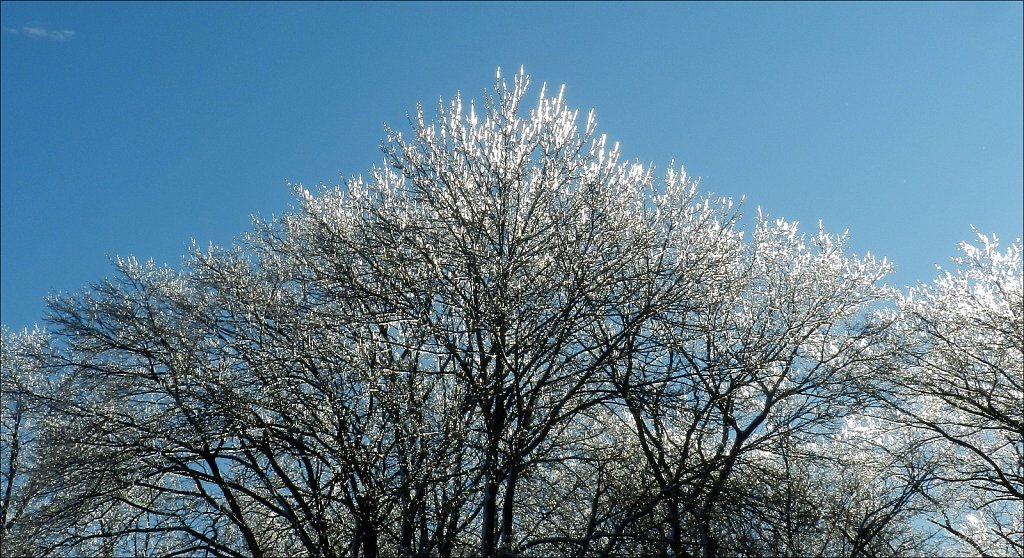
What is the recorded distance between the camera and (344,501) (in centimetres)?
918

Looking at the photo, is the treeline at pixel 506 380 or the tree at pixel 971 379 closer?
the treeline at pixel 506 380

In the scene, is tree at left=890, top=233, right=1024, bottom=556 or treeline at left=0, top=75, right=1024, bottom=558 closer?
treeline at left=0, top=75, right=1024, bottom=558

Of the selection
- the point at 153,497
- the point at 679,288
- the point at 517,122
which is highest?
the point at 517,122

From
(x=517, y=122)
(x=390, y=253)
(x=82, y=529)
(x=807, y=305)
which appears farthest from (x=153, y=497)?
(x=807, y=305)

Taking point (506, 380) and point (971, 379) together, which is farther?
point (971, 379)

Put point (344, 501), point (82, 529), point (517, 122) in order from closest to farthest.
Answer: point (344, 501)
point (517, 122)
point (82, 529)

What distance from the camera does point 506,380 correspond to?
29.6 ft

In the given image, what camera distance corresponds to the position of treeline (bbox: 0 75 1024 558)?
28.3 ft

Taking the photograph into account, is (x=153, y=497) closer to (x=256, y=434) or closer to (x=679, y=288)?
(x=256, y=434)

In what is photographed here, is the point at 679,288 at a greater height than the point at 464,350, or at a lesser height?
greater

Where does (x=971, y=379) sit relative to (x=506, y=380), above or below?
above

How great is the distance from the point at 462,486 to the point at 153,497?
6722mm

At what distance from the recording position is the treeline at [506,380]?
8.64 metres

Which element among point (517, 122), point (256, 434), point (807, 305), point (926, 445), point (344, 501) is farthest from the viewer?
point (926, 445)
